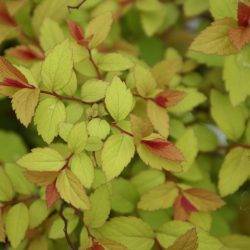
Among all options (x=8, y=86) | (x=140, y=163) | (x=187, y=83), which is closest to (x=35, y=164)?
(x=8, y=86)

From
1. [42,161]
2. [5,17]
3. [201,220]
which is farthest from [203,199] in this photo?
[5,17]

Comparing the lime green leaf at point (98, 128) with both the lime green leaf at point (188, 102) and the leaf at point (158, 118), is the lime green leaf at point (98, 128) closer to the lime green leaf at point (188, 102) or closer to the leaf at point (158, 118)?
the leaf at point (158, 118)

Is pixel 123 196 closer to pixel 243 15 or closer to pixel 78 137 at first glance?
pixel 78 137

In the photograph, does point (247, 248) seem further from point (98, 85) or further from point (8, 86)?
point (8, 86)

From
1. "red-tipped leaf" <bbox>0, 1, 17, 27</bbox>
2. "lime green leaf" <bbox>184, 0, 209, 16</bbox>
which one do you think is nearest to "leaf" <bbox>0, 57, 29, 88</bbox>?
"red-tipped leaf" <bbox>0, 1, 17, 27</bbox>

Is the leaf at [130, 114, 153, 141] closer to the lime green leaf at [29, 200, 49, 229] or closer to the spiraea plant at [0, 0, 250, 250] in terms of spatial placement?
the spiraea plant at [0, 0, 250, 250]

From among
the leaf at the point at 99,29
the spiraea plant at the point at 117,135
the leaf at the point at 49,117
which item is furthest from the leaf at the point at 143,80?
the leaf at the point at 49,117
